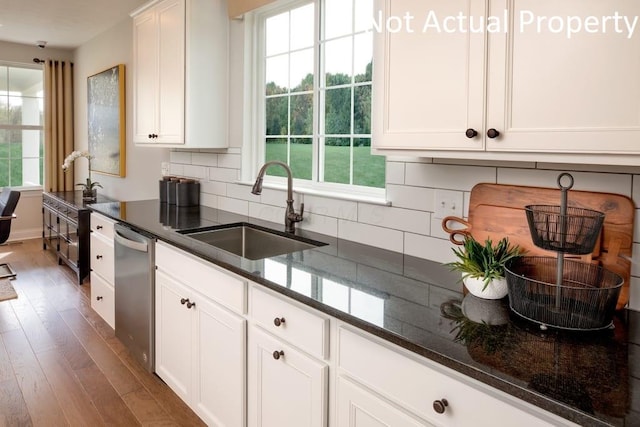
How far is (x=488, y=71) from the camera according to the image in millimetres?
1334

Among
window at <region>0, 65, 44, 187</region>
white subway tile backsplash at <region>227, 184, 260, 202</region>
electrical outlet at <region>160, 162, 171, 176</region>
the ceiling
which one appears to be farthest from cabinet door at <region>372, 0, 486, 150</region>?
window at <region>0, 65, 44, 187</region>

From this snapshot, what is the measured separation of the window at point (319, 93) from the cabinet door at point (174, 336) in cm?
90

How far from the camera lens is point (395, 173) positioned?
6.63 feet

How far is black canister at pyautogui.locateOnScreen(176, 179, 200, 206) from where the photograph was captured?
3.28 meters

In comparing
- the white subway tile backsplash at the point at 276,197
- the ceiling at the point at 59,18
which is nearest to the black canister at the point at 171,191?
the white subway tile backsplash at the point at 276,197

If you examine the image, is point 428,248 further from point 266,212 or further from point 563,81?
point 266,212

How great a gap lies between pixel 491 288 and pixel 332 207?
1057 millimetres

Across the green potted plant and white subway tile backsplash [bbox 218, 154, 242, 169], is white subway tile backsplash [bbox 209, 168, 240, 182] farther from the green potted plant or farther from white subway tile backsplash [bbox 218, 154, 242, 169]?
the green potted plant

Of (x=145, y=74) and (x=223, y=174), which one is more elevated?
(x=145, y=74)

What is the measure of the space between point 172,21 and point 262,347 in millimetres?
2246

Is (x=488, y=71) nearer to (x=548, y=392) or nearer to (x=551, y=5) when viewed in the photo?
(x=551, y=5)

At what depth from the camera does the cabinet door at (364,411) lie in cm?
121

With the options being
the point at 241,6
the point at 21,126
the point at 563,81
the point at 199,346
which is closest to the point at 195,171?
the point at 241,6

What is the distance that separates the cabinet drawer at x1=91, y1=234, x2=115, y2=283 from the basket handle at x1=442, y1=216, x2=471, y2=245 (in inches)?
86.9
